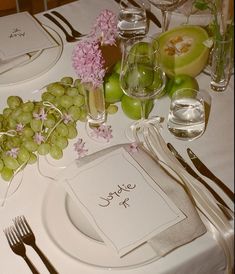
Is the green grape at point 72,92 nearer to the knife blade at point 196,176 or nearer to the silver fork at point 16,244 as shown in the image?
the knife blade at point 196,176

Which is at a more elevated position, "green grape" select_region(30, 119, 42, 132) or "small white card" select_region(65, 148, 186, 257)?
"green grape" select_region(30, 119, 42, 132)

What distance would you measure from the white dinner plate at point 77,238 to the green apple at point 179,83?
0.39 meters

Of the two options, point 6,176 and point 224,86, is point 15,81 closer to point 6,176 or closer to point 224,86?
point 6,176

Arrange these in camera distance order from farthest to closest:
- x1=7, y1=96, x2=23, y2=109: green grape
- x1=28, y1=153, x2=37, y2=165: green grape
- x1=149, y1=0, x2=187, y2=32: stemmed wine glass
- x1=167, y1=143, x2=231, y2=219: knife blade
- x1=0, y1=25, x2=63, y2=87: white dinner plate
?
x1=149, y1=0, x2=187, y2=32: stemmed wine glass → x1=0, y1=25, x2=63, y2=87: white dinner plate → x1=7, y1=96, x2=23, y2=109: green grape → x1=28, y1=153, x2=37, y2=165: green grape → x1=167, y1=143, x2=231, y2=219: knife blade

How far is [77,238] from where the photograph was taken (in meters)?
0.92

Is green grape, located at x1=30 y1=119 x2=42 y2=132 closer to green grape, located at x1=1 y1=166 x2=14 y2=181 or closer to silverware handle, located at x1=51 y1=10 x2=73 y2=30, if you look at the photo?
green grape, located at x1=1 y1=166 x2=14 y2=181

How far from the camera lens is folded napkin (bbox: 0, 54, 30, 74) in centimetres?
133

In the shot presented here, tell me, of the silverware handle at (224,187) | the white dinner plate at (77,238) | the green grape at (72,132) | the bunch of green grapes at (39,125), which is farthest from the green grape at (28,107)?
the silverware handle at (224,187)

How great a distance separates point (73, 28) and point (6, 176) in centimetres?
62

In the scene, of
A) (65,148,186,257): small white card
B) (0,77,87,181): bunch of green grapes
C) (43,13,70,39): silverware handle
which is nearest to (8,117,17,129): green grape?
(0,77,87,181): bunch of green grapes

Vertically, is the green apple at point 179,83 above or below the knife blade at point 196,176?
above

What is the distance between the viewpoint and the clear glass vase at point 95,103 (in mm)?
1099

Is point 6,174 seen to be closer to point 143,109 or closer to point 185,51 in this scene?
point 143,109

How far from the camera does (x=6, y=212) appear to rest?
39.3 inches
